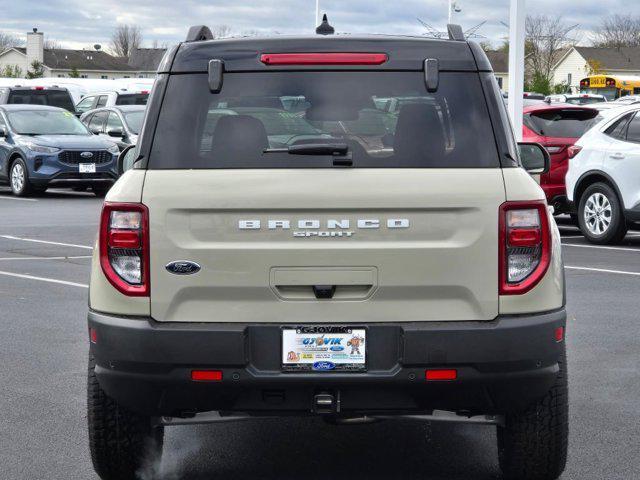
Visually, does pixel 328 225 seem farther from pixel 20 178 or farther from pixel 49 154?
pixel 20 178

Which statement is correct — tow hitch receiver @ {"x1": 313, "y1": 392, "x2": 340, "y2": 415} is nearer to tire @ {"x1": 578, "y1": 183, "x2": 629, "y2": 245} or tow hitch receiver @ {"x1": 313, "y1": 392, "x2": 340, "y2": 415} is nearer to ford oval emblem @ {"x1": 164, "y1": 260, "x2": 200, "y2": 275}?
ford oval emblem @ {"x1": 164, "y1": 260, "x2": 200, "y2": 275}

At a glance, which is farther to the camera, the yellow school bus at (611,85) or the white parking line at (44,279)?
the yellow school bus at (611,85)

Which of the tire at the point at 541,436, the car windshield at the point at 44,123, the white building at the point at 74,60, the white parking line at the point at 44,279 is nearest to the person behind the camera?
the tire at the point at 541,436

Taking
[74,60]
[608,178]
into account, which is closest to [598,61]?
[74,60]

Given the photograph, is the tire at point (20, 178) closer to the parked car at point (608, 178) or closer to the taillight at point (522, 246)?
the parked car at point (608, 178)

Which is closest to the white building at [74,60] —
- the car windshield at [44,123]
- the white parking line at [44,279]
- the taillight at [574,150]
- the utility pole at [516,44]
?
the car windshield at [44,123]

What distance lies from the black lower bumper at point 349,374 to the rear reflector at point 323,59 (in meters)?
1.01

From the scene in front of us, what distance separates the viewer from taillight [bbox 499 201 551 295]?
4.79m

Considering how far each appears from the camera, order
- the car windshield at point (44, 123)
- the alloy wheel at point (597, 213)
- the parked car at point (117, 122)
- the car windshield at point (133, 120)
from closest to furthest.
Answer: the alloy wheel at point (597, 213) → the car windshield at point (44, 123) → the parked car at point (117, 122) → the car windshield at point (133, 120)

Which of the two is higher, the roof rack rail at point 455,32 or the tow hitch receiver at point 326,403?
the roof rack rail at point 455,32

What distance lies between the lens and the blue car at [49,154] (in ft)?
78.3

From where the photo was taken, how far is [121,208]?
4832 mm

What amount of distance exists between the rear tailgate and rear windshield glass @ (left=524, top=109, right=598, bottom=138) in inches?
536

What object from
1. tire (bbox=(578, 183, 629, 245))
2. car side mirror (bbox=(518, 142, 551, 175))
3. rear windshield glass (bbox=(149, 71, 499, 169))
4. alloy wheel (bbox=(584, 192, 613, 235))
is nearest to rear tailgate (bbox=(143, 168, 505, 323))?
rear windshield glass (bbox=(149, 71, 499, 169))
